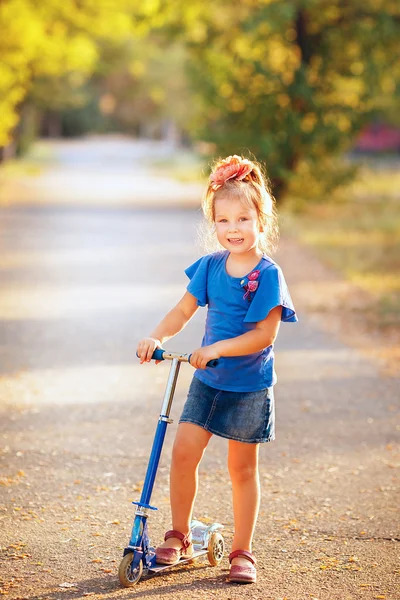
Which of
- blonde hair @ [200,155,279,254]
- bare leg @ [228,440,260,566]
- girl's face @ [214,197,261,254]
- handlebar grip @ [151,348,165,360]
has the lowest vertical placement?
bare leg @ [228,440,260,566]

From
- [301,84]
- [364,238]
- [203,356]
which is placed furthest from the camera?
[301,84]

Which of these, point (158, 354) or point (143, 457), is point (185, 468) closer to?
point (158, 354)

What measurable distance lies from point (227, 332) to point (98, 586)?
1.08 meters

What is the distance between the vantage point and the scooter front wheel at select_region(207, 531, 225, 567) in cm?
403

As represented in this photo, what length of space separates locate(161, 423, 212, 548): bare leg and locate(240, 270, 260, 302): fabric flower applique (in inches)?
21.7

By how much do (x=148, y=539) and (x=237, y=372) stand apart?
726 mm

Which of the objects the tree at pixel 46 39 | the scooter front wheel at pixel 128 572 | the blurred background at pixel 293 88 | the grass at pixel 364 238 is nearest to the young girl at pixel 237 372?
the scooter front wheel at pixel 128 572

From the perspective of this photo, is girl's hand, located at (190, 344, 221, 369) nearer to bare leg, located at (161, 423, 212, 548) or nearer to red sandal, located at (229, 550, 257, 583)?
bare leg, located at (161, 423, 212, 548)

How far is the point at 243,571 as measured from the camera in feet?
12.8

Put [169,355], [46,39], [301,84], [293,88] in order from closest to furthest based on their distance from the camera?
1. [169,355]
2. [301,84]
3. [293,88]
4. [46,39]

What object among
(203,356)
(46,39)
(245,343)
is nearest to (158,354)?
(203,356)

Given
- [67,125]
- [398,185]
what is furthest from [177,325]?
[67,125]

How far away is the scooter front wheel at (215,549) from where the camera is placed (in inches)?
159

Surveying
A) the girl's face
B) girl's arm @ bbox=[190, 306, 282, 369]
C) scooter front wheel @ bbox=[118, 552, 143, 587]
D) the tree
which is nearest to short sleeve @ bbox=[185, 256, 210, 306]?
the girl's face
